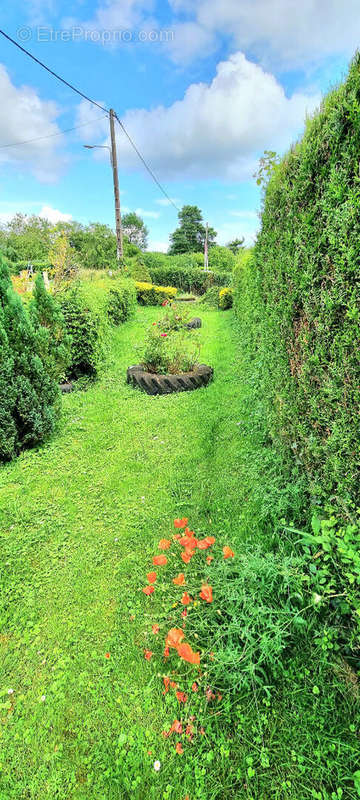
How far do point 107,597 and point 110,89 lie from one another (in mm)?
15397

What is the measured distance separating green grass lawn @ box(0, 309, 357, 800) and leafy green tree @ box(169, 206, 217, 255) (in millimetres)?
54379

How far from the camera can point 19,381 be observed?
3195 millimetres

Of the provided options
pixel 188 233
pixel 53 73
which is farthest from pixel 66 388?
pixel 188 233

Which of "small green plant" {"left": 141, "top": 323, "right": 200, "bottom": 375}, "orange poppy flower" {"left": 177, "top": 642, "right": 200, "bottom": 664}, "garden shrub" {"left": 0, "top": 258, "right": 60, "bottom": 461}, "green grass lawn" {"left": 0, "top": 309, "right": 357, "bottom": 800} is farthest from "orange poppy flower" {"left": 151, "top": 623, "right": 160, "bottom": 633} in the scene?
"small green plant" {"left": 141, "top": 323, "right": 200, "bottom": 375}

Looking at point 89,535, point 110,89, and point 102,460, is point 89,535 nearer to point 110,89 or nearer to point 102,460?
point 102,460

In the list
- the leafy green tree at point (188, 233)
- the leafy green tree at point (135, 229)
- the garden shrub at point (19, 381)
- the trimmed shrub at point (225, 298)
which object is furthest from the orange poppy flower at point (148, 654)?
the leafy green tree at point (135, 229)

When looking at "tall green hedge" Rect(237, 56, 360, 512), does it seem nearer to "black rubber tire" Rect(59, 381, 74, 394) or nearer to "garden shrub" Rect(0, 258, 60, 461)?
"garden shrub" Rect(0, 258, 60, 461)

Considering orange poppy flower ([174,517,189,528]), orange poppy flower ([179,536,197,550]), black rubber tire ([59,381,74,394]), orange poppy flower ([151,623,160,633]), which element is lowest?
orange poppy flower ([151,623,160,633])

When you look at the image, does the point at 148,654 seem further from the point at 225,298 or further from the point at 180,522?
the point at 225,298

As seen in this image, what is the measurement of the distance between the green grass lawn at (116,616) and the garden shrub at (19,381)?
0.23m

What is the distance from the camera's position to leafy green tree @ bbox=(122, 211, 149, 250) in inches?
2286

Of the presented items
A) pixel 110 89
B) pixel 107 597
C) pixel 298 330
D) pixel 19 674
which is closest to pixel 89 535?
pixel 107 597

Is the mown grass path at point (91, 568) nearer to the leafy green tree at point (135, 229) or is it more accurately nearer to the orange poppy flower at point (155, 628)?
the orange poppy flower at point (155, 628)

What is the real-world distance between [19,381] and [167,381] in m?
2.26
